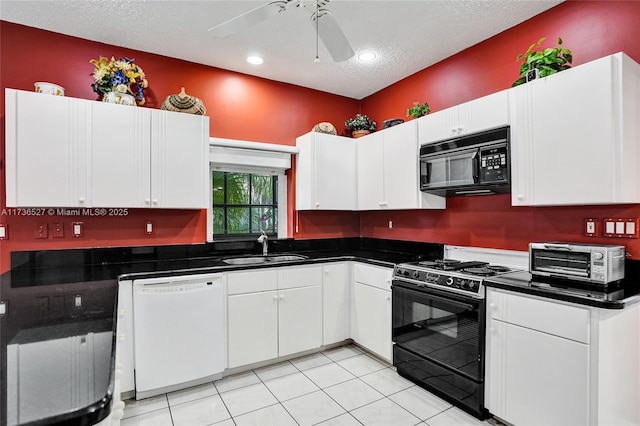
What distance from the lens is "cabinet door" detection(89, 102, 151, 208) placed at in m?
2.61

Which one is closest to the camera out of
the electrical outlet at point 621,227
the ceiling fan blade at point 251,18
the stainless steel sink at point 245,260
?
the ceiling fan blade at point 251,18

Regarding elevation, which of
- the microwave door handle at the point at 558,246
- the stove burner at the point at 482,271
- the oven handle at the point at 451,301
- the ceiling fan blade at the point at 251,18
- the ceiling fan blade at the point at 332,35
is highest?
the ceiling fan blade at the point at 251,18

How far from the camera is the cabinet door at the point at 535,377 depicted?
1.77 meters

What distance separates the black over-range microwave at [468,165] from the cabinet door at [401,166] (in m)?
0.11

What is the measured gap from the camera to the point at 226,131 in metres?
3.44

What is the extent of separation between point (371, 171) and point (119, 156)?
90.4 inches

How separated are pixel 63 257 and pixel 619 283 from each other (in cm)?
384

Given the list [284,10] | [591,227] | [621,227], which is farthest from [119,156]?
[621,227]

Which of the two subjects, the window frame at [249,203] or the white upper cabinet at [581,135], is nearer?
the white upper cabinet at [581,135]

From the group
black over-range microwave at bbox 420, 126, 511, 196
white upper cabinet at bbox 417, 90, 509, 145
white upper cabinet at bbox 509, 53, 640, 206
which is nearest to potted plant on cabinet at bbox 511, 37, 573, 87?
white upper cabinet at bbox 509, 53, 640, 206

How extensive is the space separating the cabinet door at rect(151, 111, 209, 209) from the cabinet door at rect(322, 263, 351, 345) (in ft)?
4.40

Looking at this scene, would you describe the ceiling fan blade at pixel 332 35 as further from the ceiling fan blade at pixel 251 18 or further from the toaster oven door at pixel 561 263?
the toaster oven door at pixel 561 263

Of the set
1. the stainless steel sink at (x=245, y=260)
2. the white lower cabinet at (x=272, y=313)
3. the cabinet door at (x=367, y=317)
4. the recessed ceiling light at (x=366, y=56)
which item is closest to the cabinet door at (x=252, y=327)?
the white lower cabinet at (x=272, y=313)

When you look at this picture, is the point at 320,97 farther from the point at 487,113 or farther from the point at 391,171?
the point at 487,113
